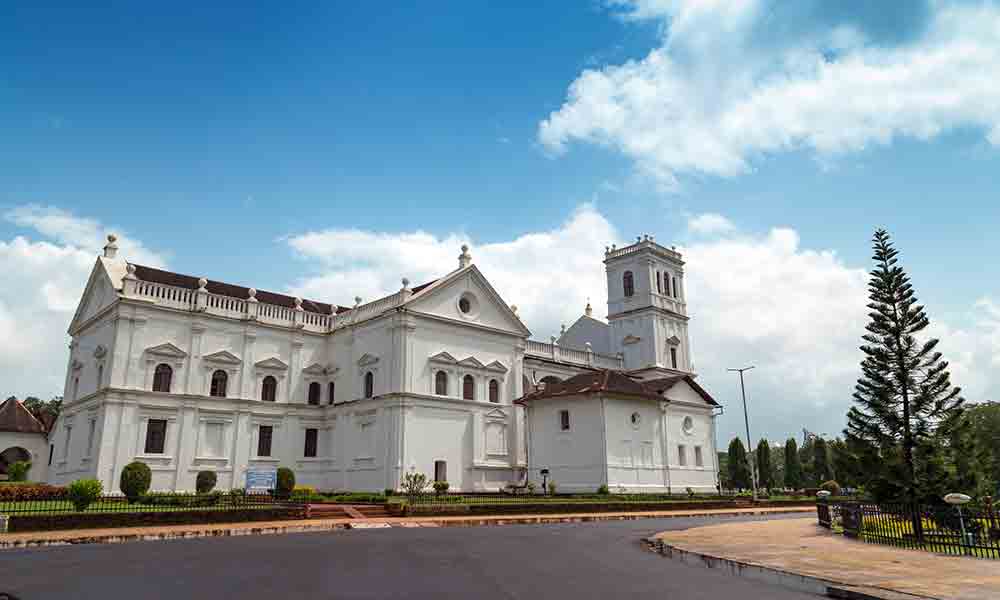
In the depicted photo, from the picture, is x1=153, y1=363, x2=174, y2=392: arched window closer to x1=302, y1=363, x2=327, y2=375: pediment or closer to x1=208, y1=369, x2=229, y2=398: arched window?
x1=208, y1=369, x2=229, y2=398: arched window

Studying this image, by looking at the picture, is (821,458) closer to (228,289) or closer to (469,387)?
(469,387)

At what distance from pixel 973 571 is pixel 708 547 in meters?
5.38

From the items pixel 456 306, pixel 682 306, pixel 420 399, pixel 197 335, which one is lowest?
pixel 420 399

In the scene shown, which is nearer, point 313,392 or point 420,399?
point 420,399

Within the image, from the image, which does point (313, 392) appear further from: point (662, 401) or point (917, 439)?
point (917, 439)

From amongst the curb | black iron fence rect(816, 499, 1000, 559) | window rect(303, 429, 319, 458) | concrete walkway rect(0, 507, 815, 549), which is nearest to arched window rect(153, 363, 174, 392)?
window rect(303, 429, 319, 458)

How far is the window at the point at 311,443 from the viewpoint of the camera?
42156 mm

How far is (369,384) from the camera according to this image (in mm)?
41969

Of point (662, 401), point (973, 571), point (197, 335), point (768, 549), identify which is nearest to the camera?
point (973, 571)

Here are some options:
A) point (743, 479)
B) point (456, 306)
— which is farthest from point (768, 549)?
point (743, 479)

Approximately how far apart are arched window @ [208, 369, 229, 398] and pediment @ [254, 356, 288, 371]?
74.1 inches

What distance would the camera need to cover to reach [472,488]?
40.9m

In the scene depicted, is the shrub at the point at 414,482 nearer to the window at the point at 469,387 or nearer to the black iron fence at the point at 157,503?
the window at the point at 469,387

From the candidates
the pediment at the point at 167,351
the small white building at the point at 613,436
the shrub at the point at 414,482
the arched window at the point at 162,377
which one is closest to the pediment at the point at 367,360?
the shrub at the point at 414,482
